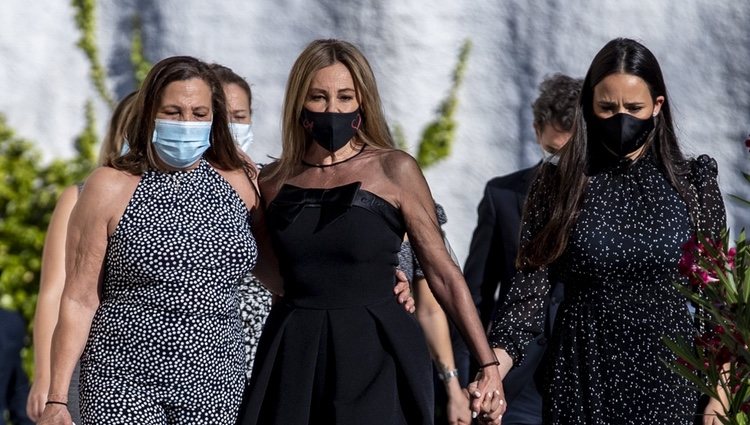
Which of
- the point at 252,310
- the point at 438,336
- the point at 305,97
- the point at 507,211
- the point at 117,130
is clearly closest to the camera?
the point at 305,97

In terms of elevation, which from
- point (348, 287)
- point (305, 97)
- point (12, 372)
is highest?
point (305, 97)

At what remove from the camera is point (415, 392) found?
438 centimetres

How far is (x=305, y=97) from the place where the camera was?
455cm

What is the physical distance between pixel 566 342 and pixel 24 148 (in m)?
3.77

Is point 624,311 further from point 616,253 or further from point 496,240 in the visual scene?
point 496,240

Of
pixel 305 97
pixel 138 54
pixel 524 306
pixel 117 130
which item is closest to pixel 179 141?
pixel 305 97

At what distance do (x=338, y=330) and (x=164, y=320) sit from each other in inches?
19.4

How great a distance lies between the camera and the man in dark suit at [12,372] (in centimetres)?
532

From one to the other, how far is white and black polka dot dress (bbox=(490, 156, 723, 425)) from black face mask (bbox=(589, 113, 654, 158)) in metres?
0.11

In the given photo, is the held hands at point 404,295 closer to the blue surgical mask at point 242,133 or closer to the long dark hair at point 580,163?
the long dark hair at point 580,163

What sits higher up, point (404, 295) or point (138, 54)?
point (138, 54)

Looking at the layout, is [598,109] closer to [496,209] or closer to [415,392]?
[415,392]

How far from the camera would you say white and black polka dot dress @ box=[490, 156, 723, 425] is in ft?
14.2

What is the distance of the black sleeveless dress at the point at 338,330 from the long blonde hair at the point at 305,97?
22 cm
